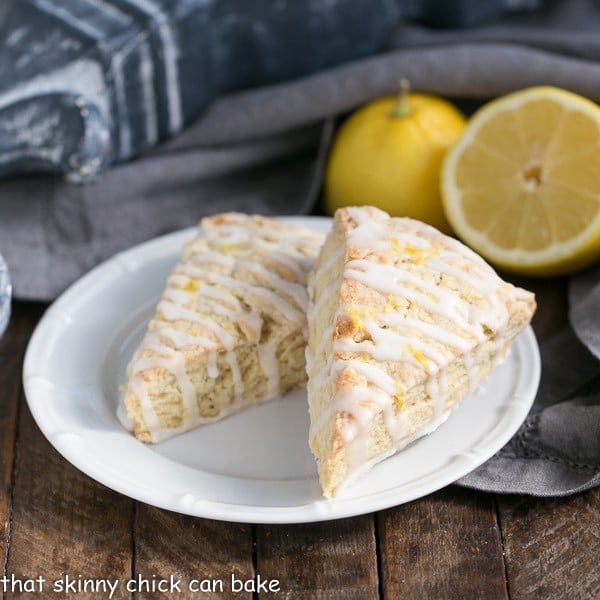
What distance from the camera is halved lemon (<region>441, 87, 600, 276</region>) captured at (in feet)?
10.0

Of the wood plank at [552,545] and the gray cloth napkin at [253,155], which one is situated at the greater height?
the gray cloth napkin at [253,155]

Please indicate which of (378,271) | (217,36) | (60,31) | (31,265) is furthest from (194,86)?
(378,271)

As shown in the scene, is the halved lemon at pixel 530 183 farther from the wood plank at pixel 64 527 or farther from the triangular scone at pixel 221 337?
the wood plank at pixel 64 527

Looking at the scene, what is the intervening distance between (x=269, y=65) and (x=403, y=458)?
1.87 m

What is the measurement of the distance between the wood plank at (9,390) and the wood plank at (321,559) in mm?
633

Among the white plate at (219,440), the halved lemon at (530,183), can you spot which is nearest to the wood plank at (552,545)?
the white plate at (219,440)

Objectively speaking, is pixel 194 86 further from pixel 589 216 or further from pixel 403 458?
pixel 403 458

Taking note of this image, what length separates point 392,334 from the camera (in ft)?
7.62

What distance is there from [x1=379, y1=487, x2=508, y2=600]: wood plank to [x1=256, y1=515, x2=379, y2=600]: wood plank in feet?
0.13

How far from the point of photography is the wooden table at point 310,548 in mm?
2211

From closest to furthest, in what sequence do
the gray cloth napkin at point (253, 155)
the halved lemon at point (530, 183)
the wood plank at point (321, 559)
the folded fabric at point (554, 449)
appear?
the wood plank at point (321, 559) < the folded fabric at point (554, 449) < the halved lemon at point (530, 183) < the gray cloth napkin at point (253, 155)

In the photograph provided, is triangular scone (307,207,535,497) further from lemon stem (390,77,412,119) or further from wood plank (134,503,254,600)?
lemon stem (390,77,412,119)

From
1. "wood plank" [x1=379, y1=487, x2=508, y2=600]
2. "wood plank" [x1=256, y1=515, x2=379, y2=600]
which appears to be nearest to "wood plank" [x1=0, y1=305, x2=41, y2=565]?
"wood plank" [x1=256, y1=515, x2=379, y2=600]

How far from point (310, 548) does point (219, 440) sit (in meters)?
0.40
